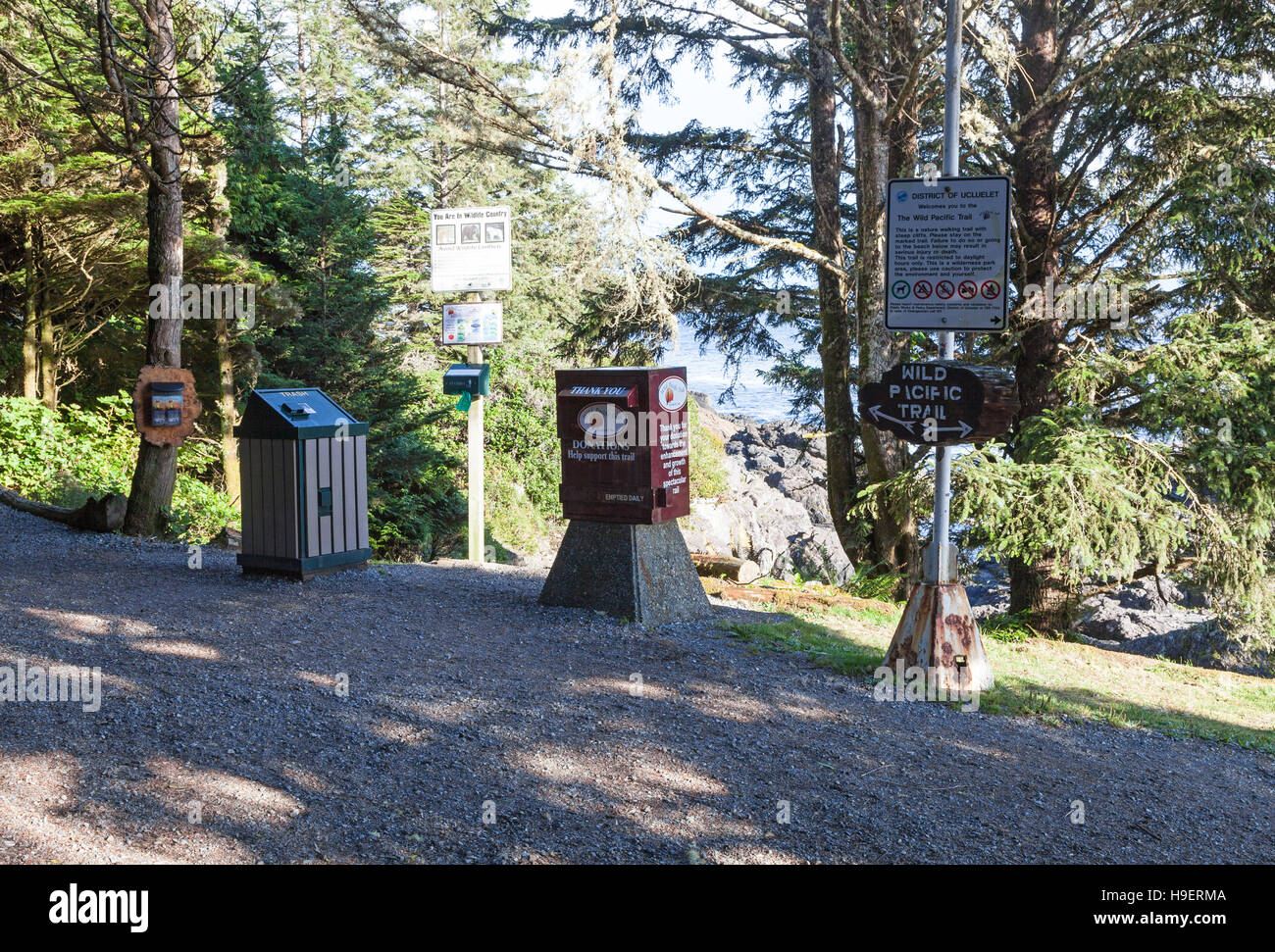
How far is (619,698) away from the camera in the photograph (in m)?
6.33

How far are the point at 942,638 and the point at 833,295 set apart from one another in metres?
8.92

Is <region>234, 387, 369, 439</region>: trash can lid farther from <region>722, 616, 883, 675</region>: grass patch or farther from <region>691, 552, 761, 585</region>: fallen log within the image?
<region>691, 552, 761, 585</region>: fallen log

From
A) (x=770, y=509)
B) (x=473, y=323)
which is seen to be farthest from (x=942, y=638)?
(x=770, y=509)

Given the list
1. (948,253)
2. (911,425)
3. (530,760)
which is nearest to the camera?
(530,760)

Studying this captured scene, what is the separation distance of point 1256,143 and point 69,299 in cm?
1617

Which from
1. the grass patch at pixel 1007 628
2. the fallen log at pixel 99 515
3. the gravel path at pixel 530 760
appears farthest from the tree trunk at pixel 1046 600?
the fallen log at pixel 99 515

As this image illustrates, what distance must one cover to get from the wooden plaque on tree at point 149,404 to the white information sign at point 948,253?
7735mm

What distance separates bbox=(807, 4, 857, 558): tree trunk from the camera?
14680mm

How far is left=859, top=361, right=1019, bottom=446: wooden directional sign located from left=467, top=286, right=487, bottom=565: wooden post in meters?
5.58

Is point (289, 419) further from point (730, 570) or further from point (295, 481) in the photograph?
point (730, 570)

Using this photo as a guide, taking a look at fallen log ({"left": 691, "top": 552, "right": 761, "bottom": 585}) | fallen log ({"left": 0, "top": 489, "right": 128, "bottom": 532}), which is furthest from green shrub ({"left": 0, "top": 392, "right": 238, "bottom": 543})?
fallen log ({"left": 691, "top": 552, "right": 761, "bottom": 585})

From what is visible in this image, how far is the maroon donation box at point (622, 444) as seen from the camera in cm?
821

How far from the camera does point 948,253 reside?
6.58 metres

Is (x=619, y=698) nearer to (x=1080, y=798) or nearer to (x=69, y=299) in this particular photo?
(x=1080, y=798)
